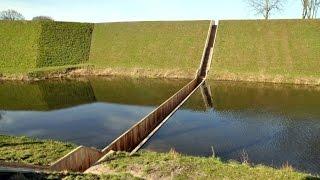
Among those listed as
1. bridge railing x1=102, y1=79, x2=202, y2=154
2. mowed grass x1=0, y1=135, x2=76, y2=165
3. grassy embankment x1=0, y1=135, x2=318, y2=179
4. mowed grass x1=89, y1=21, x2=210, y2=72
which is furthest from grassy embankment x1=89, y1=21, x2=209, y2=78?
grassy embankment x1=0, y1=135, x2=318, y2=179

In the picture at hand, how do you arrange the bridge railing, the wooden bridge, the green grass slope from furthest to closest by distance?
the green grass slope
the bridge railing
the wooden bridge

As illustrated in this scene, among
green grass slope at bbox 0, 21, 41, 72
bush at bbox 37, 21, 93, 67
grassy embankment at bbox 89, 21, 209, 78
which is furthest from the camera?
bush at bbox 37, 21, 93, 67

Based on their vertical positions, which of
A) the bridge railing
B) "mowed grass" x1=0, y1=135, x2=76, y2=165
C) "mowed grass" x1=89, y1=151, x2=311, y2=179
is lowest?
"mowed grass" x1=89, y1=151, x2=311, y2=179

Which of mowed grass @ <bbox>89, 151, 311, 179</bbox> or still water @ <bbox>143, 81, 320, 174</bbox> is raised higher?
still water @ <bbox>143, 81, 320, 174</bbox>

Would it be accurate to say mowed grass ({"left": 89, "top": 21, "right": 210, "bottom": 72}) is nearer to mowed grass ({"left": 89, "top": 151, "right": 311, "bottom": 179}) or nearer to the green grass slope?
the green grass slope

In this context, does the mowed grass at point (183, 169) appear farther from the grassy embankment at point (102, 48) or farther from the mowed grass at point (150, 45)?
the mowed grass at point (150, 45)

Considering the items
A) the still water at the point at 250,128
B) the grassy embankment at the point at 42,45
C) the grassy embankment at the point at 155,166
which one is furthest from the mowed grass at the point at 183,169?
the grassy embankment at the point at 42,45

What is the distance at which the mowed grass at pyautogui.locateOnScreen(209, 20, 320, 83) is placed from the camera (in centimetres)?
5294

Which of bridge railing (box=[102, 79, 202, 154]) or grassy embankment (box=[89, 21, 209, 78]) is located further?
grassy embankment (box=[89, 21, 209, 78])

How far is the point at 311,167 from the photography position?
2142 cm

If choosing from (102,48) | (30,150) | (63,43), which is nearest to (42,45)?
(63,43)

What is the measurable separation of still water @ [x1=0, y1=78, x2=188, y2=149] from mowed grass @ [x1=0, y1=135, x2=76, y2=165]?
159 inches

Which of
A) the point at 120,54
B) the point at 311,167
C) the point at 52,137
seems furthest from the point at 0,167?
the point at 120,54

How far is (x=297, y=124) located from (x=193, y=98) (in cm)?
1314
